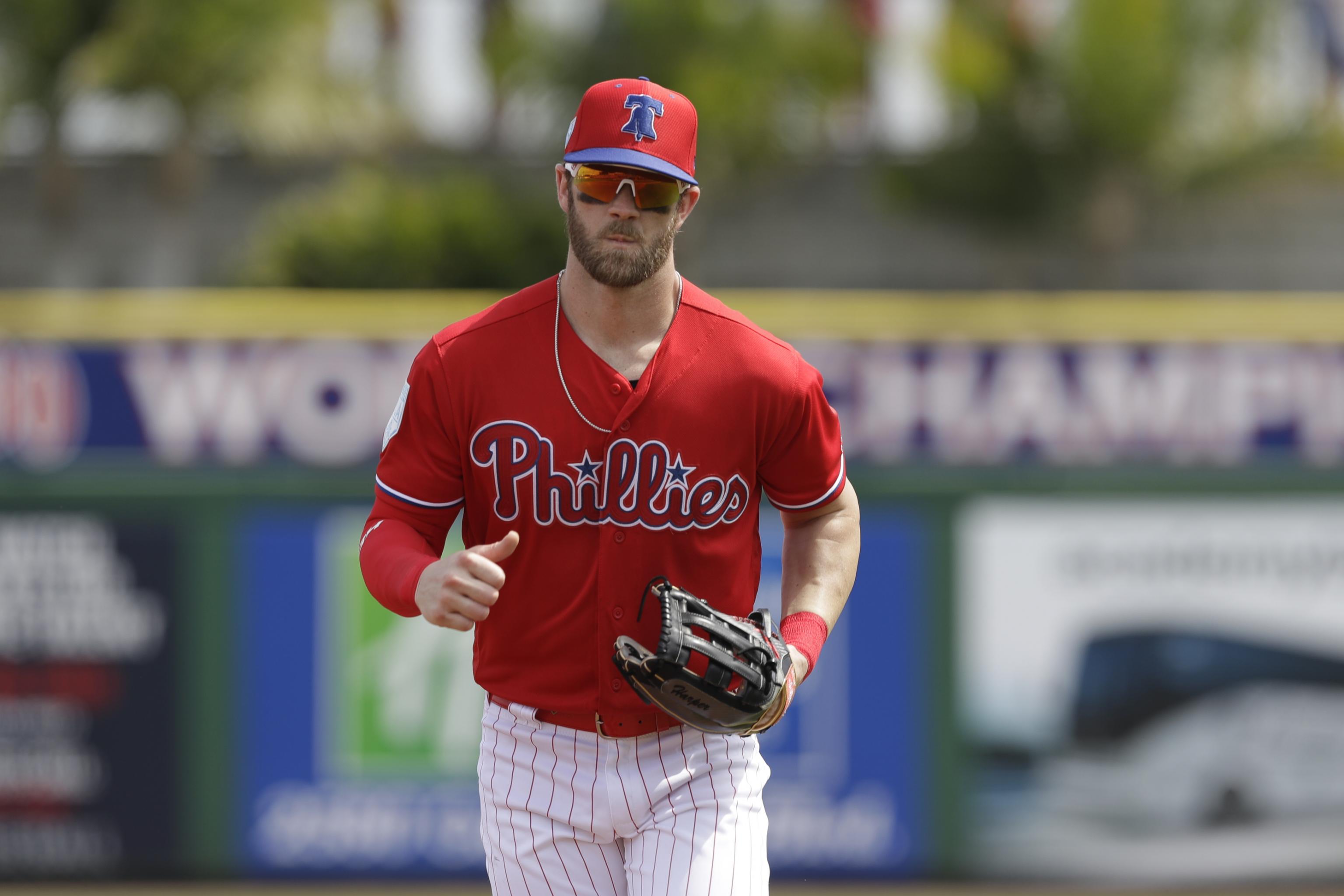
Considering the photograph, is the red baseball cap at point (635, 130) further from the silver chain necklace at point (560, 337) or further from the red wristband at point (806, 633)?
the red wristband at point (806, 633)

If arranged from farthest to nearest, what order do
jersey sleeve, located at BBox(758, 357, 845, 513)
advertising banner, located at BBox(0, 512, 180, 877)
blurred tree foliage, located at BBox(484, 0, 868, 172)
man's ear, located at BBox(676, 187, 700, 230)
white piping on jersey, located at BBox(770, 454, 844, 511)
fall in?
blurred tree foliage, located at BBox(484, 0, 868, 172) < advertising banner, located at BBox(0, 512, 180, 877) < white piping on jersey, located at BBox(770, 454, 844, 511) < jersey sleeve, located at BBox(758, 357, 845, 513) < man's ear, located at BBox(676, 187, 700, 230)

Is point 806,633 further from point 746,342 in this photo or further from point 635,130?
point 635,130

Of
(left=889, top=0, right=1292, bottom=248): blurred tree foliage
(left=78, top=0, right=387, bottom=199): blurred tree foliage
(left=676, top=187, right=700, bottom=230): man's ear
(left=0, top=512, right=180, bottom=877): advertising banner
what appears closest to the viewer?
(left=676, top=187, right=700, bottom=230): man's ear

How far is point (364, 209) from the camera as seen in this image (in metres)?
16.1

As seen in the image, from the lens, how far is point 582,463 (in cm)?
270

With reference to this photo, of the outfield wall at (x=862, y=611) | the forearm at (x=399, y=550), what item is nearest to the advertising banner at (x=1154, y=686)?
the outfield wall at (x=862, y=611)

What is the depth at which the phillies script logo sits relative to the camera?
2.70 metres

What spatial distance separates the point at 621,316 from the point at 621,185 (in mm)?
270

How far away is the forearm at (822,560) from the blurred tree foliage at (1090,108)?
47.1ft

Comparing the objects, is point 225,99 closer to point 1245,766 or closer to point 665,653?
point 1245,766

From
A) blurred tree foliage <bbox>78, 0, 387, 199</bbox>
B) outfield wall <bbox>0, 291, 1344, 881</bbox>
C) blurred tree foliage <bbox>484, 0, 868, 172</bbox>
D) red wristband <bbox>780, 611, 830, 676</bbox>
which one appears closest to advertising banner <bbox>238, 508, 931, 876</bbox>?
outfield wall <bbox>0, 291, 1344, 881</bbox>

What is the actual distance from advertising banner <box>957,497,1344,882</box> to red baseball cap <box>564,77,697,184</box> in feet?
11.8

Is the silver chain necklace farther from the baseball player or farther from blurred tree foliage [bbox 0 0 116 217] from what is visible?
blurred tree foliage [bbox 0 0 116 217]

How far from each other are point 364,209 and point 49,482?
415 inches
